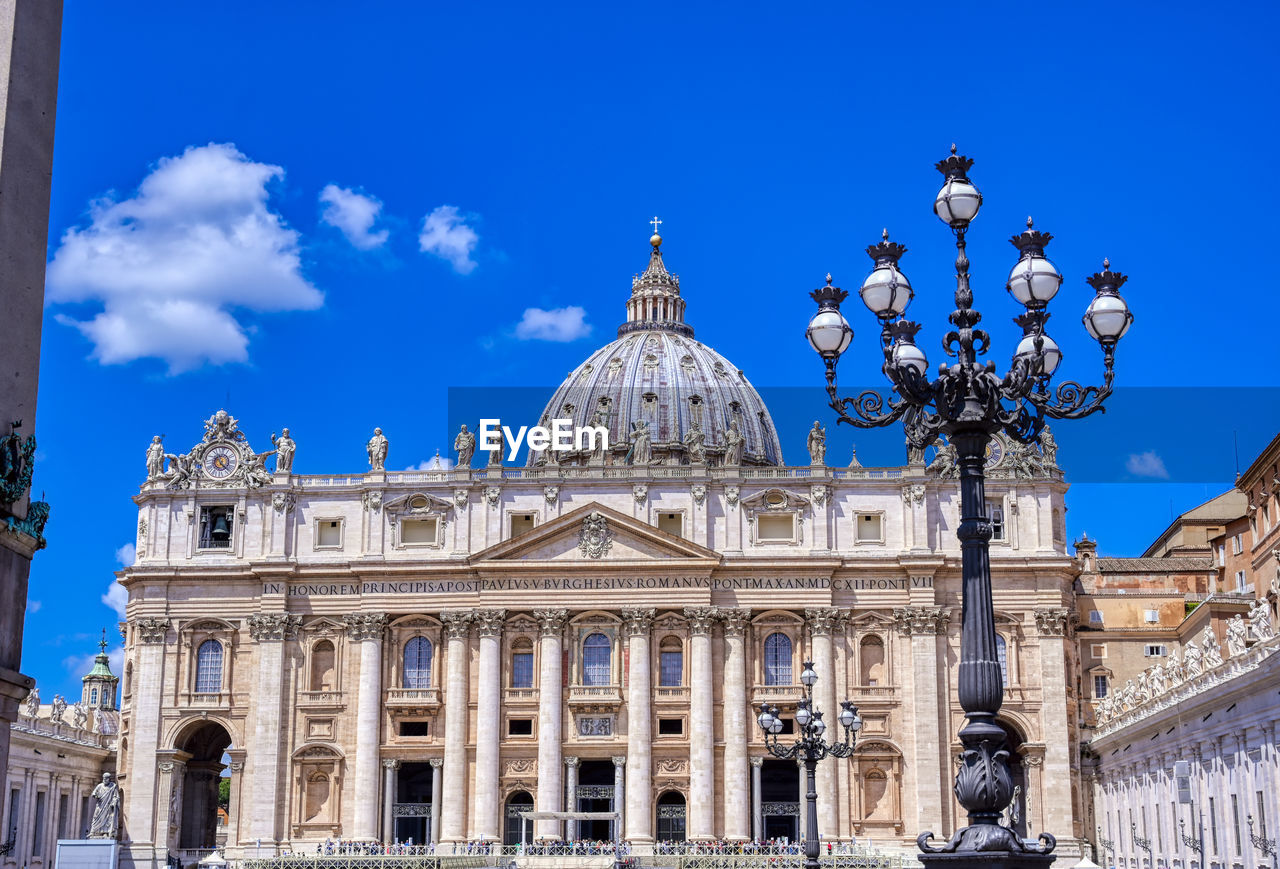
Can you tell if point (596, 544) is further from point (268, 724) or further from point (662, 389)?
point (662, 389)

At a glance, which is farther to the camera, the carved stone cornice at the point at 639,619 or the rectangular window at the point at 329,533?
the rectangular window at the point at 329,533

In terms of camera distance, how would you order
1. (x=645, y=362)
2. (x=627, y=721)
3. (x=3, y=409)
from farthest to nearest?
(x=645, y=362), (x=627, y=721), (x=3, y=409)

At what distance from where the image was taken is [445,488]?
76750 millimetres

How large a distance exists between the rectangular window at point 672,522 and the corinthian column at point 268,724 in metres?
17.8

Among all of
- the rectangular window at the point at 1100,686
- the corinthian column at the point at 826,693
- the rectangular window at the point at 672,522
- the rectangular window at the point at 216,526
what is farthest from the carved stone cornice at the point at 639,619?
the rectangular window at the point at 1100,686

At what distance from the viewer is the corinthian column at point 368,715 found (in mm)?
73125

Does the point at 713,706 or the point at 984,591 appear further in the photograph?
the point at 713,706

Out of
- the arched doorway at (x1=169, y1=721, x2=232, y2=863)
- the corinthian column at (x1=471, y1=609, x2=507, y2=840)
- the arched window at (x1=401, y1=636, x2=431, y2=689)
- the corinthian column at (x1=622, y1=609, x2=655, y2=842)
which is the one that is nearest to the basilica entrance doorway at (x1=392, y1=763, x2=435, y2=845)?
the corinthian column at (x1=471, y1=609, x2=507, y2=840)

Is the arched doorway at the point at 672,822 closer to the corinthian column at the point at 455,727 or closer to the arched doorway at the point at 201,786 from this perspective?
the corinthian column at the point at 455,727

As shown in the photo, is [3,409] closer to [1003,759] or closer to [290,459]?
[1003,759]

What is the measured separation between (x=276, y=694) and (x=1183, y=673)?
4121cm

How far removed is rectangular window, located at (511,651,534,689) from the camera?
246ft

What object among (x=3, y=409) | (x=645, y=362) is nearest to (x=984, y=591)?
(x=3, y=409)

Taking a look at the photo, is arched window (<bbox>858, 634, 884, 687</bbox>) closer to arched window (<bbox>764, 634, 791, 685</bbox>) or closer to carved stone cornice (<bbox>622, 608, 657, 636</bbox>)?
arched window (<bbox>764, 634, 791, 685</bbox>)
